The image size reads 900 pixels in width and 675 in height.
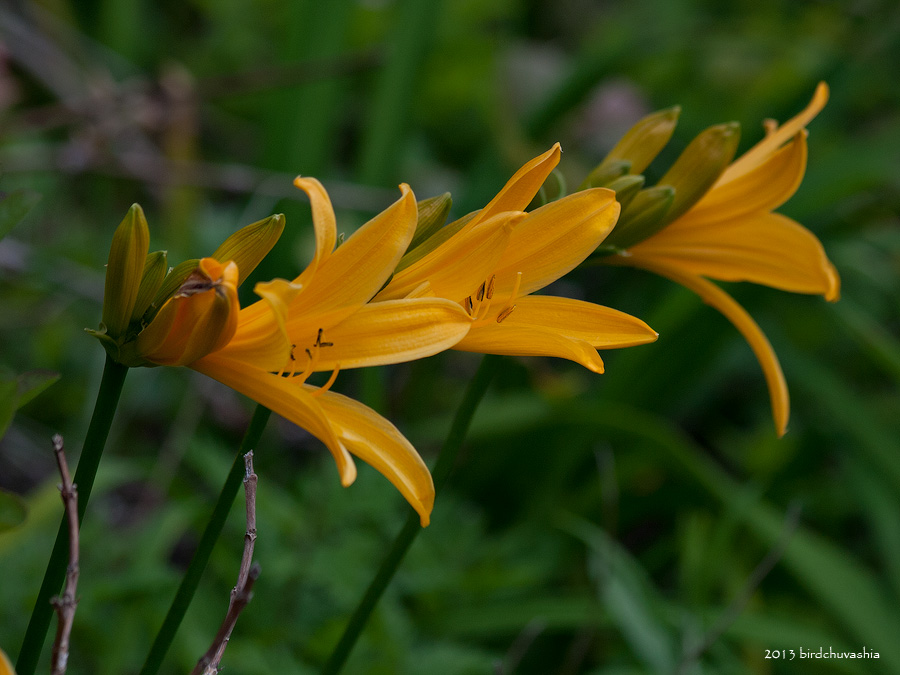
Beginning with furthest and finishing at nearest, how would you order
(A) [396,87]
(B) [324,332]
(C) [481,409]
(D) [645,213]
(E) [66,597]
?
(A) [396,87] → (C) [481,409] → (D) [645,213] → (B) [324,332] → (E) [66,597]

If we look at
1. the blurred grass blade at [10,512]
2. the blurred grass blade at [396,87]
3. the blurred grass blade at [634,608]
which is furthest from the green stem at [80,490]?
the blurred grass blade at [396,87]

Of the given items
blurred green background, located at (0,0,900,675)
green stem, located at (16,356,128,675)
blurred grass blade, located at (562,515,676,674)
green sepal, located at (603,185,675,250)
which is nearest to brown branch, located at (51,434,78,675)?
green stem, located at (16,356,128,675)

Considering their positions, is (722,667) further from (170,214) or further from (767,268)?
(170,214)

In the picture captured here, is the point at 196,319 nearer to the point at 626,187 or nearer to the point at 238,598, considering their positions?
the point at 238,598

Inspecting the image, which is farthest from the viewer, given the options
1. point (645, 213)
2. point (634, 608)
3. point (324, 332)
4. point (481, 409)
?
point (481, 409)

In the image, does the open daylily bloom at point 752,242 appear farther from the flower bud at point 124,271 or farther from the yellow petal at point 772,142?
the flower bud at point 124,271

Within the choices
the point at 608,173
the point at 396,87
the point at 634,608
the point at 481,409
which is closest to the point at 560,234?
the point at 608,173

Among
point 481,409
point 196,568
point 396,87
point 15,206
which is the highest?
point 396,87

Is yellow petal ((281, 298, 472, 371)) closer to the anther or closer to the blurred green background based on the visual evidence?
the anther
